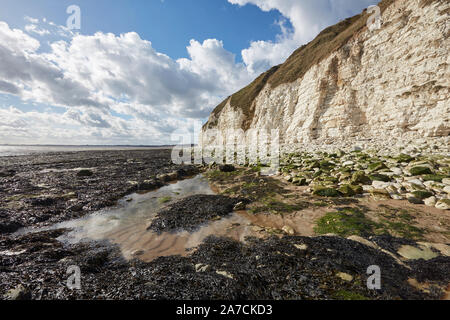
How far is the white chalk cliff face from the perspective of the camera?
13.2 meters

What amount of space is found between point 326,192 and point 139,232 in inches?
333

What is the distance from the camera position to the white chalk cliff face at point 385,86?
13.2 m

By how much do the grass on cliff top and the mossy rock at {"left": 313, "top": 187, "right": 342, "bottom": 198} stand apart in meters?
24.2

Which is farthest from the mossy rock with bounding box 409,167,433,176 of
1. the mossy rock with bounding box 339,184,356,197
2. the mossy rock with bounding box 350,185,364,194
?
the mossy rock with bounding box 339,184,356,197

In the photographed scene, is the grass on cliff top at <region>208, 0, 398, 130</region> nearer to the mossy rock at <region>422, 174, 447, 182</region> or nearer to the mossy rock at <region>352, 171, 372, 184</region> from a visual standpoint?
the mossy rock at <region>422, 174, 447, 182</region>

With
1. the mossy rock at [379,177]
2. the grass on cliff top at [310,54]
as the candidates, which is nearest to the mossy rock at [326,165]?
the mossy rock at [379,177]

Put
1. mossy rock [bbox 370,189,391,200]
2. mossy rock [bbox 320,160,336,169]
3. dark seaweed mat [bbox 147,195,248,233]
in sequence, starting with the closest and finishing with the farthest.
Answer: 1. dark seaweed mat [bbox 147,195,248,233]
2. mossy rock [bbox 370,189,391,200]
3. mossy rock [bbox 320,160,336,169]

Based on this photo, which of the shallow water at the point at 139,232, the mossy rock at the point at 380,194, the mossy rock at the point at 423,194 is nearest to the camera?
the shallow water at the point at 139,232

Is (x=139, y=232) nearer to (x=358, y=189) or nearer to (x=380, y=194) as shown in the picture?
(x=358, y=189)

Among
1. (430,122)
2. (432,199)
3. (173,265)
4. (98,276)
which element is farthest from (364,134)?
(98,276)

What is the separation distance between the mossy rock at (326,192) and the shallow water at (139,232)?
13.6 ft

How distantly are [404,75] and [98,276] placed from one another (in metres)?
24.5

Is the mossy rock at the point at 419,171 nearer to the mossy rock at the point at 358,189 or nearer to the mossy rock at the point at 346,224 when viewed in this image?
the mossy rock at the point at 358,189
